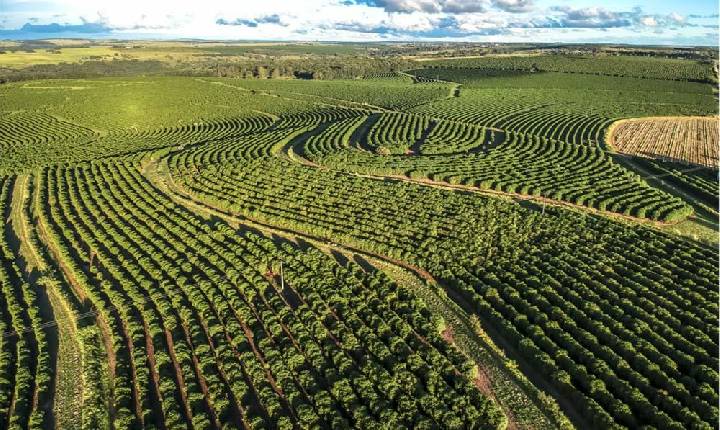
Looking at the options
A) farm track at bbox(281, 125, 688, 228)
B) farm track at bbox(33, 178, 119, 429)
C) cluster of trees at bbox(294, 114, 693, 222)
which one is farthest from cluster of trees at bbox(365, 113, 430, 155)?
farm track at bbox(33, 178, 119, 429)

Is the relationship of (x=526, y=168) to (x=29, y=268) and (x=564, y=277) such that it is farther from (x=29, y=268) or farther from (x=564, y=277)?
(x=29, y=268)

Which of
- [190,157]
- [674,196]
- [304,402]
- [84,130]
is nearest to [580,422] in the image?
[304,402]

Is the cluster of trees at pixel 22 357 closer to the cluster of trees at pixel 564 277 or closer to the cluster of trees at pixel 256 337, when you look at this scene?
the cluster of trees at pixel 256 337

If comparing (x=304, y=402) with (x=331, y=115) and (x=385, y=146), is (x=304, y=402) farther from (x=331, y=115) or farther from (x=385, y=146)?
(x=331, y=115)

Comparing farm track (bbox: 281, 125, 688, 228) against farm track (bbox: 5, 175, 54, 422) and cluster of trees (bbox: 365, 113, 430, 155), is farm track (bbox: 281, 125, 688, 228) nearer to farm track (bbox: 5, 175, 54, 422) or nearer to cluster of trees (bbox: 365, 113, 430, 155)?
cluster of trees (bbox: 365, 113, 430, 155)

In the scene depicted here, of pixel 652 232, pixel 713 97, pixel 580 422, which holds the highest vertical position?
pixel 713 97
